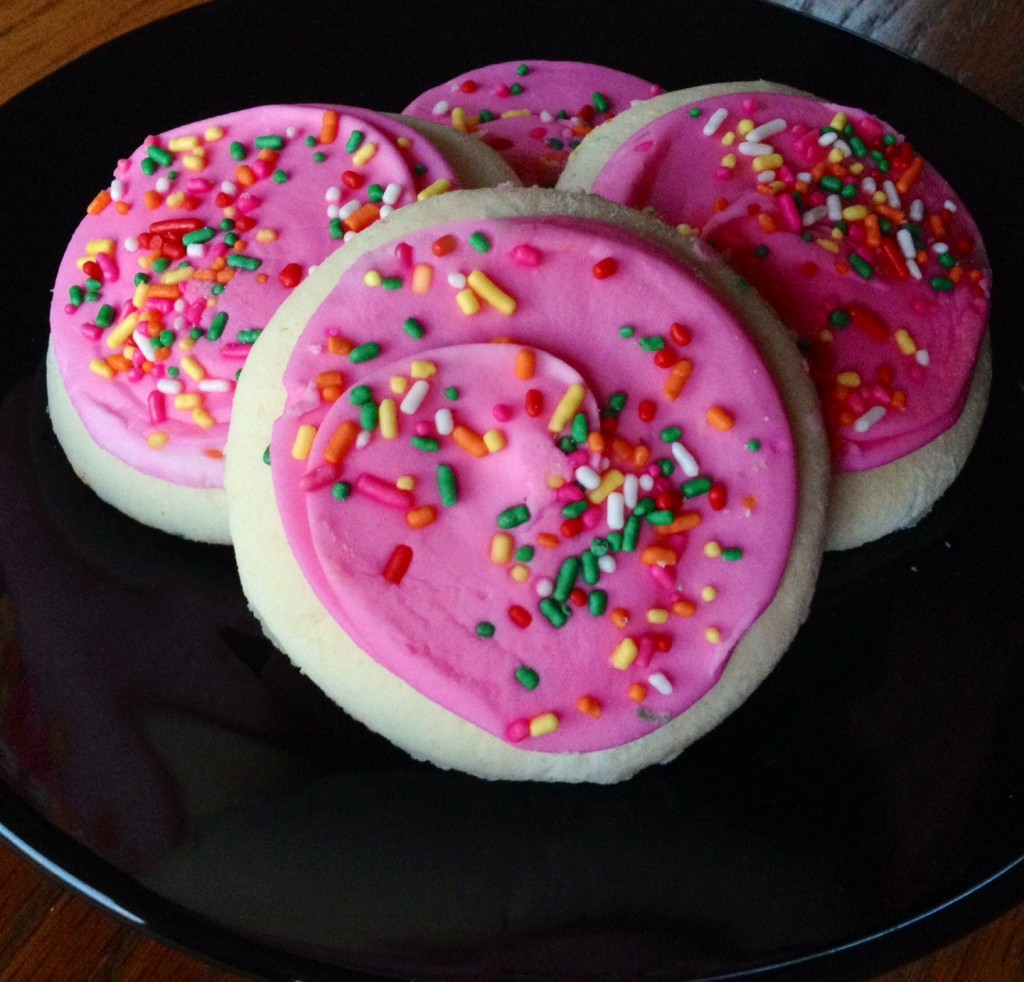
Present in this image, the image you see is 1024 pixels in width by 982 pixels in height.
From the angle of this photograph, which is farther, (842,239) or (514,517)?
(842,239)

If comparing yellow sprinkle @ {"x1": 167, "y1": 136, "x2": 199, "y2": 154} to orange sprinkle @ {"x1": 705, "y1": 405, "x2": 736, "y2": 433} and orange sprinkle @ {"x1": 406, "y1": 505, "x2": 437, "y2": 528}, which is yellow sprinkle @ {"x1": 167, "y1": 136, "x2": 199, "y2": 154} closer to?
orange sprinkle @ {"x1": 406, "y1": 505, "x2": 437, "y2": 528}

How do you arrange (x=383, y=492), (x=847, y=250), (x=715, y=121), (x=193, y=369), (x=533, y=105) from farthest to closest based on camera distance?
(x=533, y=105) → (x=715, y=121) → (x=847, y=250) → (x=193, y=369) → (x=383, y=492)

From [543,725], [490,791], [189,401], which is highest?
[189,401]

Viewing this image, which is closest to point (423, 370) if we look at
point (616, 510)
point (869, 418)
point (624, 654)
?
point (616, 510)

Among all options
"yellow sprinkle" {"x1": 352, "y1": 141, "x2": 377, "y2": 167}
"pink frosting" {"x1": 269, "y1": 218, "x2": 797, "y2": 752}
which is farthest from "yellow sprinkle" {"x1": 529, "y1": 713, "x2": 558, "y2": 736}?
"yellow sprinkle" {"x1": 352, "y1": 141, "x2": 377, "y2": 167}

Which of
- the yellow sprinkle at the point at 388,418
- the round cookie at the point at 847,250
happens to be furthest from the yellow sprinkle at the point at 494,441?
the round cookie at the point at 847,250

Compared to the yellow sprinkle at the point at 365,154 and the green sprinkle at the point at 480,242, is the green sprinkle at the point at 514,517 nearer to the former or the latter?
the green sprinkle at the point at 480,242

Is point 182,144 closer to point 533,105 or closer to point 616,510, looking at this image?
point 533,105
